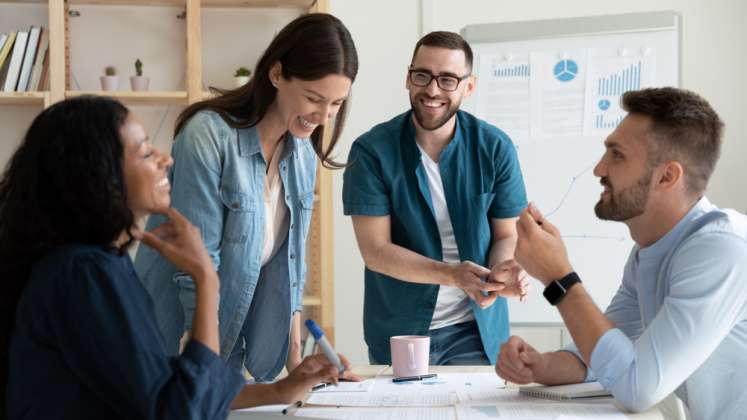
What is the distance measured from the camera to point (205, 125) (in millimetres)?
1956

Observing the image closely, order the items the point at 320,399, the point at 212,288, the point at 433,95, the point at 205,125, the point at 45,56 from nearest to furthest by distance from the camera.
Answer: the point at 212,288
the point at 320,399
the point at 205,125
the point at 433,95
the point at 45,56

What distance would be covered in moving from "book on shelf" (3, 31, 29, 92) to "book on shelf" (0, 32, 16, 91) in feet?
0.07

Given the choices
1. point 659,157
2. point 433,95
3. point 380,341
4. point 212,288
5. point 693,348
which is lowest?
point 380,341

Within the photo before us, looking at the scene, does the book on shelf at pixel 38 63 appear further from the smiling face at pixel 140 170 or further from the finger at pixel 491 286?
the smiling face at pixel 140 170

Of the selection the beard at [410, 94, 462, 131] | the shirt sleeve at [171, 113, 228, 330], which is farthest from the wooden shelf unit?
the shirt sleeve at [171, 113, 228, 330]

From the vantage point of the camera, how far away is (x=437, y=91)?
2.52 metres

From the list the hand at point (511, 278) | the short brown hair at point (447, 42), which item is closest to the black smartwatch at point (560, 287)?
the hand at point (511, 278)

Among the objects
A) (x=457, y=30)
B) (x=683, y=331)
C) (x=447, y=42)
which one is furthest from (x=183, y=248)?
(x=457, y=30)

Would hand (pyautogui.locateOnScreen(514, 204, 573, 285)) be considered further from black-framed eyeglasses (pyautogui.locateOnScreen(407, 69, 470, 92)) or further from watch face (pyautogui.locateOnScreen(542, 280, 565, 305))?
black-framed eyeglasses (pyautogui.locateOnScreen(407, 69, 470, 92))

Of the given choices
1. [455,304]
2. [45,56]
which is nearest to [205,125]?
[455,304]

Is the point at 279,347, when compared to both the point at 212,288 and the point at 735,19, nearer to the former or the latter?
the point at 212,288

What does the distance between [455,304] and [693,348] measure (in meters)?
1.03

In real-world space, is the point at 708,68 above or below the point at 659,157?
above

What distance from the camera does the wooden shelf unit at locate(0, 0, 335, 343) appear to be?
12.3 ft
